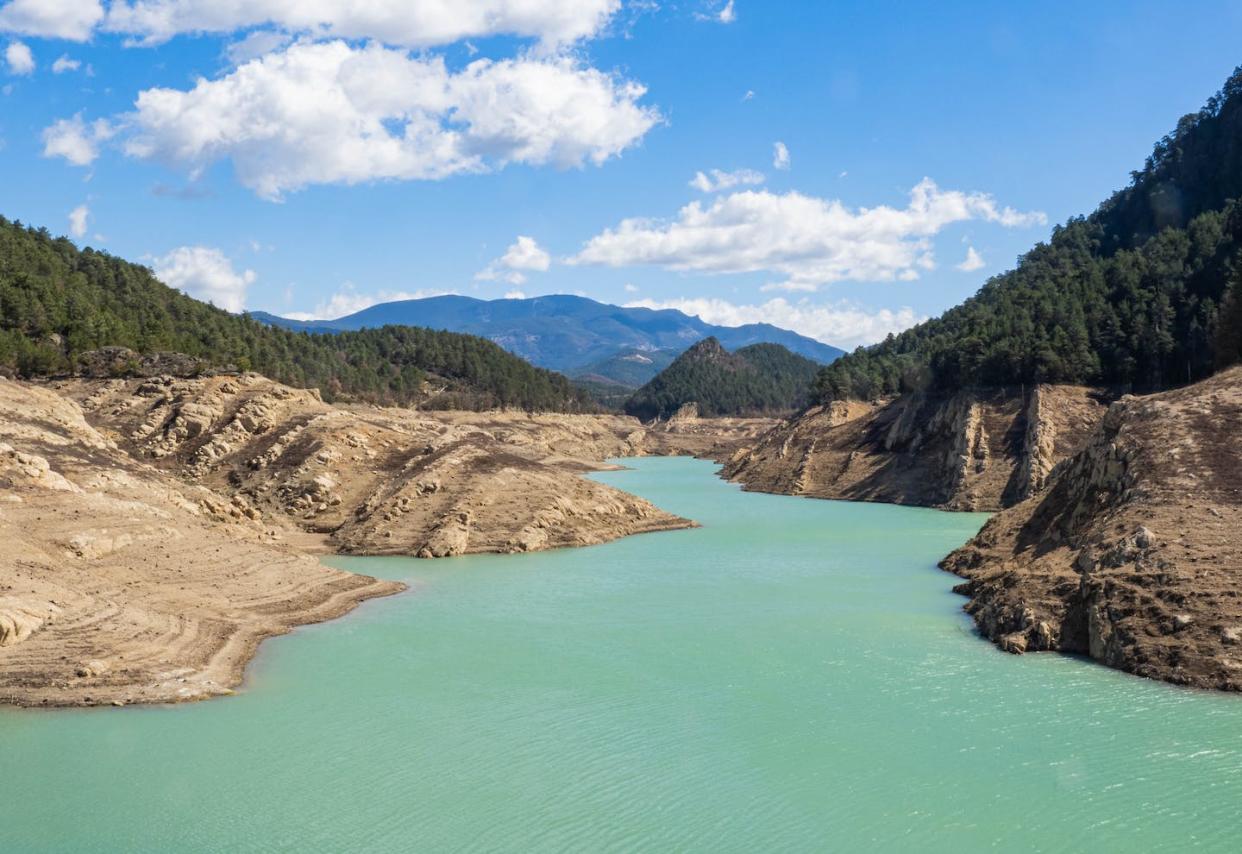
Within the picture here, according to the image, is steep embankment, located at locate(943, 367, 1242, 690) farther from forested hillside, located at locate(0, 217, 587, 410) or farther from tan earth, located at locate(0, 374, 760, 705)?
forested hillside, located at locate(0, 217, 587, 410)

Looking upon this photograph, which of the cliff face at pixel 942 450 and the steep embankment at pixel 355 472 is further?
the cliff face at pixel 942 450

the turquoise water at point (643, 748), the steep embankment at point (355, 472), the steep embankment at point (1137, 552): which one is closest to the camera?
the turquoise water at point (643, 748)

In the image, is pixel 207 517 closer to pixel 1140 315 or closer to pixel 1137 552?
pixel 1137 552

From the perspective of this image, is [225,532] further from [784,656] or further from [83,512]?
[784,656]

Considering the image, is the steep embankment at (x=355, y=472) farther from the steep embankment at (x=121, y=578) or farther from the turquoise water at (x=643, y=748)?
the turquoise water at (x=643, y=748)

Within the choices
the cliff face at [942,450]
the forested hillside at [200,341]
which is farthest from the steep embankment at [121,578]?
the cliff face at [942,450]

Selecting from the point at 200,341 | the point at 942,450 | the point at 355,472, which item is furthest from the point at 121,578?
the point at 200,341

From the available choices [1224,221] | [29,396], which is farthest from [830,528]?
[1224,221]

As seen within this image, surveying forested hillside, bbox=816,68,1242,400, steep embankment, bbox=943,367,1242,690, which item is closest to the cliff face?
forested hillside, bbox=816,68,1242,400
